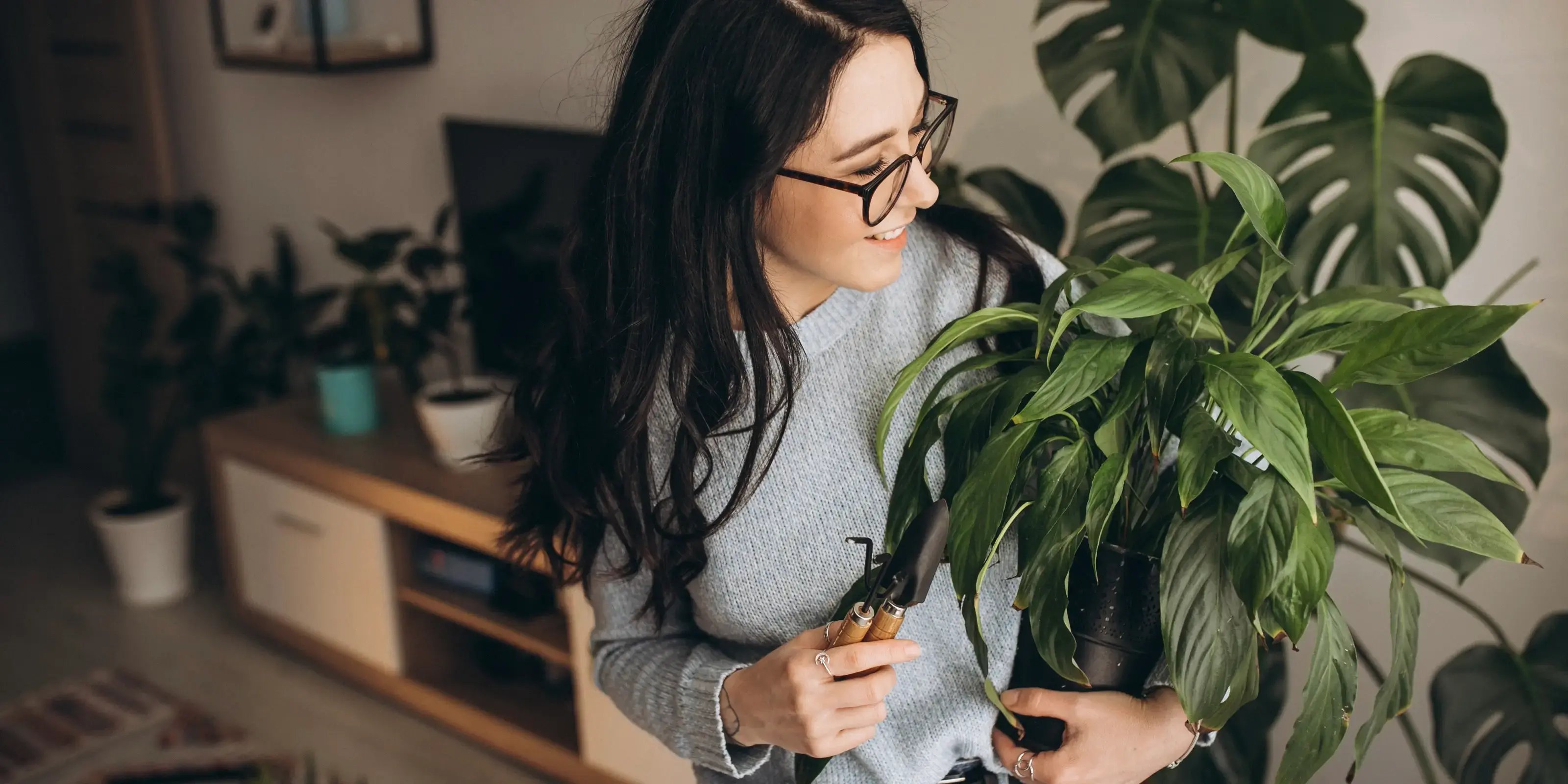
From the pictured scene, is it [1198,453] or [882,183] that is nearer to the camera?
[1198,453]

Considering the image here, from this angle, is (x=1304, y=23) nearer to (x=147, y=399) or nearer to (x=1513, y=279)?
A: (x=1513, y=279)

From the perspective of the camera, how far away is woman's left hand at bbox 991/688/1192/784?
0.94m

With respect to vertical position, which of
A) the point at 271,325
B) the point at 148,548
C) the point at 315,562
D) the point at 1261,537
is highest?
the point at 1261,537

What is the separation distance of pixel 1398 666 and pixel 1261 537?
20cm

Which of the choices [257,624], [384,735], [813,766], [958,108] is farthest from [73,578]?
[813,766]

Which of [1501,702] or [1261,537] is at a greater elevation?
[1261,537]

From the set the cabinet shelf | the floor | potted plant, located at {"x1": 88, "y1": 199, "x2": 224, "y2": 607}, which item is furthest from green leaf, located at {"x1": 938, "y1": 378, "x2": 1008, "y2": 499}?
potted plant, located at {"x1": 88, "y1": 199, "x2": 224, "y2": 607}

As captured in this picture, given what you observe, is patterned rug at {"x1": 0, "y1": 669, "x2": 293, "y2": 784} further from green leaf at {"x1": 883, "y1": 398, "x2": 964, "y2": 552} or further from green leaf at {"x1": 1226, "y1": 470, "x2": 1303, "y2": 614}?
green leaf at {"x1": 1226, "y1": 470, "x2": 1303, "y2": 614}

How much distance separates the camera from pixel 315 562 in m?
2.75

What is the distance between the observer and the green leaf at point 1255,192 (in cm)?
81

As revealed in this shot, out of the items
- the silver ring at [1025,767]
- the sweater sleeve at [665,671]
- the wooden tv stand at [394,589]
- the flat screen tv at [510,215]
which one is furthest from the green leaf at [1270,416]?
the flat screen tv at [510,215]

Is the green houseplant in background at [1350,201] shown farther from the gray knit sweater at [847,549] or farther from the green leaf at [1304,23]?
the gray knit sweater at [847,549]

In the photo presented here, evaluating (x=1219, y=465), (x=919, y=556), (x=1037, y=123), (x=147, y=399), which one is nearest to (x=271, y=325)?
(x=147, y=399)

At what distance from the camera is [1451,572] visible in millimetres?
1672
